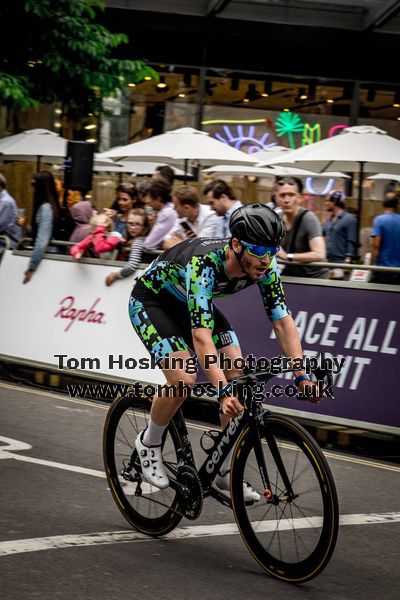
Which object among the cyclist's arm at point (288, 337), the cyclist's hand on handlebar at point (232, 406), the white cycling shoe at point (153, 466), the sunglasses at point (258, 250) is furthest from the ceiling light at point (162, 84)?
the cyclist's hand on handlebar at point (232, 406)

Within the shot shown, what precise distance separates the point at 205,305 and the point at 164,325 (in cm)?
57

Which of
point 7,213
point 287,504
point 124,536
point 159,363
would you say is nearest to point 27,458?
point 124,536

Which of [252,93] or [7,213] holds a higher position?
[252,93]

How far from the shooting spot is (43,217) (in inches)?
490

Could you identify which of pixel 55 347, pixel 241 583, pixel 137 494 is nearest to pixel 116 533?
pixel 137 494

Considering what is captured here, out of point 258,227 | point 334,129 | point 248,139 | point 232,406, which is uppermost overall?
point 334,129

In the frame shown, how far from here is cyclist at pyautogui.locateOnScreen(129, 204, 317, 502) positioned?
533cm

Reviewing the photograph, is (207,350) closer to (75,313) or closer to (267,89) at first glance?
(75,313)

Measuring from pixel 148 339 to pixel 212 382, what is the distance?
690mm

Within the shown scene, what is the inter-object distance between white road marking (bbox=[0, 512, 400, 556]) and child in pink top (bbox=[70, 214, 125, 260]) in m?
5.63

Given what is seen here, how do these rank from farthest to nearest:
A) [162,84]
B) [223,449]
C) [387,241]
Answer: [162,84] → [387,241] → [223,449]

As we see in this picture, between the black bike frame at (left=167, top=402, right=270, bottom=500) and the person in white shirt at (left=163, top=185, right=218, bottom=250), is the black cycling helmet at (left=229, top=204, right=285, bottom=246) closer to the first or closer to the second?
the black bike frame at (left=167, top=402, right=270, bottom=500)

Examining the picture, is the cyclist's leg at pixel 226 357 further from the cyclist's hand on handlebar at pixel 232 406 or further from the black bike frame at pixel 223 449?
the cyclist's hand on handlebar at pixel 232 406

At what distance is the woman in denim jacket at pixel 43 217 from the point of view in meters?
12.2
